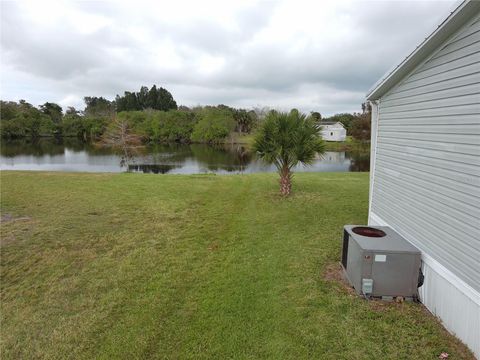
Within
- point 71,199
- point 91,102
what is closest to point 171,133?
point 71,199

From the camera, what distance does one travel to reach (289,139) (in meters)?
8.53

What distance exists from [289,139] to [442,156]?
5388mm

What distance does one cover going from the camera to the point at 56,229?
20.7 ft

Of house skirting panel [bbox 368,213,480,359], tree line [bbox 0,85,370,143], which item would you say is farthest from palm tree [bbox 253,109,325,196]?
tree line [bbox 0,85,370,143]

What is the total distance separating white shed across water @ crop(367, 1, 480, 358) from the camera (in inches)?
110

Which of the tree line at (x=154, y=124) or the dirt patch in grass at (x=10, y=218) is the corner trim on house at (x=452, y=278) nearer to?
the dirt patch in grass at (x=10, y=218)

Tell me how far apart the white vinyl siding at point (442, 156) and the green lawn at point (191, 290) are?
3.02 feet

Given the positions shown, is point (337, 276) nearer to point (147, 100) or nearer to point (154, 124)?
point (154, 124)

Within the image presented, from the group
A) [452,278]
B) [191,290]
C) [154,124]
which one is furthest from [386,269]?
[154,124]

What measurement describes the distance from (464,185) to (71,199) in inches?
368

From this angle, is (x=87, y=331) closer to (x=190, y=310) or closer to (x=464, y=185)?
(x=190, y=310)

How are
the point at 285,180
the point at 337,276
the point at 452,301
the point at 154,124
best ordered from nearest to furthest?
the point at 452,301 < the point at 337,276 < the point at 285,180 < the point at 154,124

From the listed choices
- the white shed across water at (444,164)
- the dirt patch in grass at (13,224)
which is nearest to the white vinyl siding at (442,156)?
the white shed across water at (444,164)

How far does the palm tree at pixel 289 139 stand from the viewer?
8.47 m
